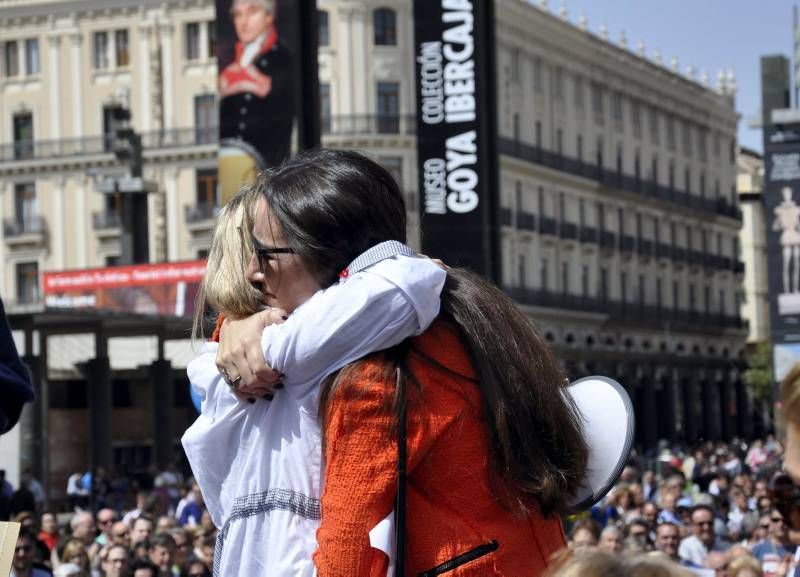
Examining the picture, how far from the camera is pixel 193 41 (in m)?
64.8

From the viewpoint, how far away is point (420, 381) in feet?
9.73

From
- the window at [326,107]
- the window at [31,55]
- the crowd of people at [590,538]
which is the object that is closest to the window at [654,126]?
the window at [326,107]

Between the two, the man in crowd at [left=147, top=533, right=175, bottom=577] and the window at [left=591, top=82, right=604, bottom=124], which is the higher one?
the window at [left=591, top=82, right=604, bottom=124]

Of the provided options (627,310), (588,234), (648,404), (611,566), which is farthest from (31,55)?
(611,566)

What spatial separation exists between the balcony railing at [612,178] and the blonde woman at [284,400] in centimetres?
5989

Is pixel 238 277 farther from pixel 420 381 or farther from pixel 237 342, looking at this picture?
pixel 420 381

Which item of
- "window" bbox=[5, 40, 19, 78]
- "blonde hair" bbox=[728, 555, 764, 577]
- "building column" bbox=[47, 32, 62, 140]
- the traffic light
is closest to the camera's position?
"blonde hair" bbox=[728, 555, 764, 577]

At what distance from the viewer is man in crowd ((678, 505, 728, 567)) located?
556 inches

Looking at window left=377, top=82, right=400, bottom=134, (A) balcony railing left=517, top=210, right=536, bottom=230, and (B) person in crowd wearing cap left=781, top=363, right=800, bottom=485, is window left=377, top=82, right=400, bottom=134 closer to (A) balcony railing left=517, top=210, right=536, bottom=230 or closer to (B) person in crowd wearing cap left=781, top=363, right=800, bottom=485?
(A) balcony railing left=517, top=210, right=536, bottom=230

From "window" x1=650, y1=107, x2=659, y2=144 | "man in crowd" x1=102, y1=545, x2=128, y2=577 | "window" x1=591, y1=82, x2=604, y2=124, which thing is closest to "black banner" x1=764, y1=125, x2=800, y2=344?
"man in crowd" x1=102, y1=545, x2=128, y2=577

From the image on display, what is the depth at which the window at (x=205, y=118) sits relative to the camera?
63.4 m

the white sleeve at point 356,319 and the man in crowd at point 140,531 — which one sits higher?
the white sleeve at point 356,319

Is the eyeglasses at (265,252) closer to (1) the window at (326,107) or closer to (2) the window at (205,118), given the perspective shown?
(1) the window at (326,107)

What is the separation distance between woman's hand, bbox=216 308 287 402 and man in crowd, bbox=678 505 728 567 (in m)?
11.0
